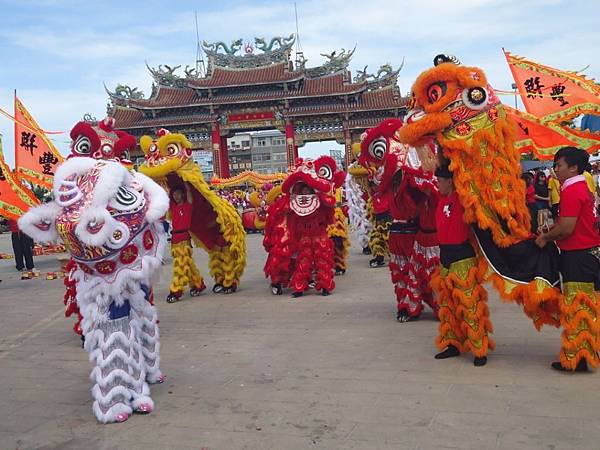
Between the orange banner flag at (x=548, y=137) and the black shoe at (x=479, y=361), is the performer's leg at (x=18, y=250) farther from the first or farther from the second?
the black shoe at (x=479, y=361)

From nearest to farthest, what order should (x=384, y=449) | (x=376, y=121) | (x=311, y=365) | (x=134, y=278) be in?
1. (x=384, y=449)
2. (x=134, y=278)
3. (x=311, y=365)
4. (x=376, y=121)

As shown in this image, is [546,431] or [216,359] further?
[216,359]

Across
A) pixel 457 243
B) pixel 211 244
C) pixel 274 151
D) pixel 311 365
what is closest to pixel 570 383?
pixel 457 243

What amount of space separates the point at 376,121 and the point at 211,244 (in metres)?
22.6

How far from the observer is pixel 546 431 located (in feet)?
10.4

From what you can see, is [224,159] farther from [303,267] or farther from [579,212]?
[579,212]

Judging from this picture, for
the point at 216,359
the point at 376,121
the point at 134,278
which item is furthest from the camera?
the point at 376,121

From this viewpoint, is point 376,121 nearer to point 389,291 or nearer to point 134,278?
point 389,291

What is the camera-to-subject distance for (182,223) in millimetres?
7852

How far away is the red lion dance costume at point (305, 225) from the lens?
301 inches

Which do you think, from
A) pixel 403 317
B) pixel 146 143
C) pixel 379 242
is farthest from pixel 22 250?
pixel 403 317

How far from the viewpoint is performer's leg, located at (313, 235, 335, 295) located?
7.70 metres

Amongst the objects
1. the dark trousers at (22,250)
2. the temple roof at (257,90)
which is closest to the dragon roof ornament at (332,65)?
the temple roof at (257,90)

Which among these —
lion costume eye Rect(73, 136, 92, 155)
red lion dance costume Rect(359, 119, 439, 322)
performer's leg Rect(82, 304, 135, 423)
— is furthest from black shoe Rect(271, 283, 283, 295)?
performer's leg Rect(82, 304, 135, 423)
